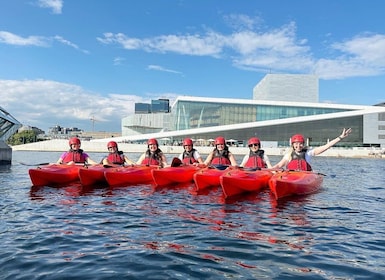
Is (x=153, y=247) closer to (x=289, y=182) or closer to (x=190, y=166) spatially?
(x=289, y=182)

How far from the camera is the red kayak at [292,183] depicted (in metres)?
10.1

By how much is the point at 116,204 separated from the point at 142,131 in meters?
107

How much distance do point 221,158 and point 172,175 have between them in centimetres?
208

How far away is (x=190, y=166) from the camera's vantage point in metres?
14.2

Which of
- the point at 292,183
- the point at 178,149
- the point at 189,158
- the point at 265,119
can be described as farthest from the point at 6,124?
the point at 265,119

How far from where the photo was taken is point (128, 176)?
521 inches

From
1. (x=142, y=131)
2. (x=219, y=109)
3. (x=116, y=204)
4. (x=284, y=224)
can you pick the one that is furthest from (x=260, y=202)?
(x=142, y=131)

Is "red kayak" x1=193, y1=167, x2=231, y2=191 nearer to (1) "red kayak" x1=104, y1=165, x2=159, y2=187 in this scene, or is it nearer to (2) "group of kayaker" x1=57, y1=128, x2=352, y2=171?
(2) "group of kayaker" x1=57, y1=128, x2=352, y2=171

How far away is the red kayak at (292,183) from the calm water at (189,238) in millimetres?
349

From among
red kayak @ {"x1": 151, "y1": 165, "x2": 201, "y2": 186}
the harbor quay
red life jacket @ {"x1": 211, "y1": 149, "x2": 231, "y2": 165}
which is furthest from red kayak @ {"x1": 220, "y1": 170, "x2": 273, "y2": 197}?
the harbor quay

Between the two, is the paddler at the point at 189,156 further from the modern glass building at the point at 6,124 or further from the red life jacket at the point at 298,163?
the modern glass building at the point at 6,124

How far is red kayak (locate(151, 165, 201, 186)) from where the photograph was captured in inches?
508

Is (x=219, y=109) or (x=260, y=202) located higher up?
(x=219, y=109)

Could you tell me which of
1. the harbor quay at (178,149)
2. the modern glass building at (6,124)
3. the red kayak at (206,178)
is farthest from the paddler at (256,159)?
the harbor quay at (178,149)
